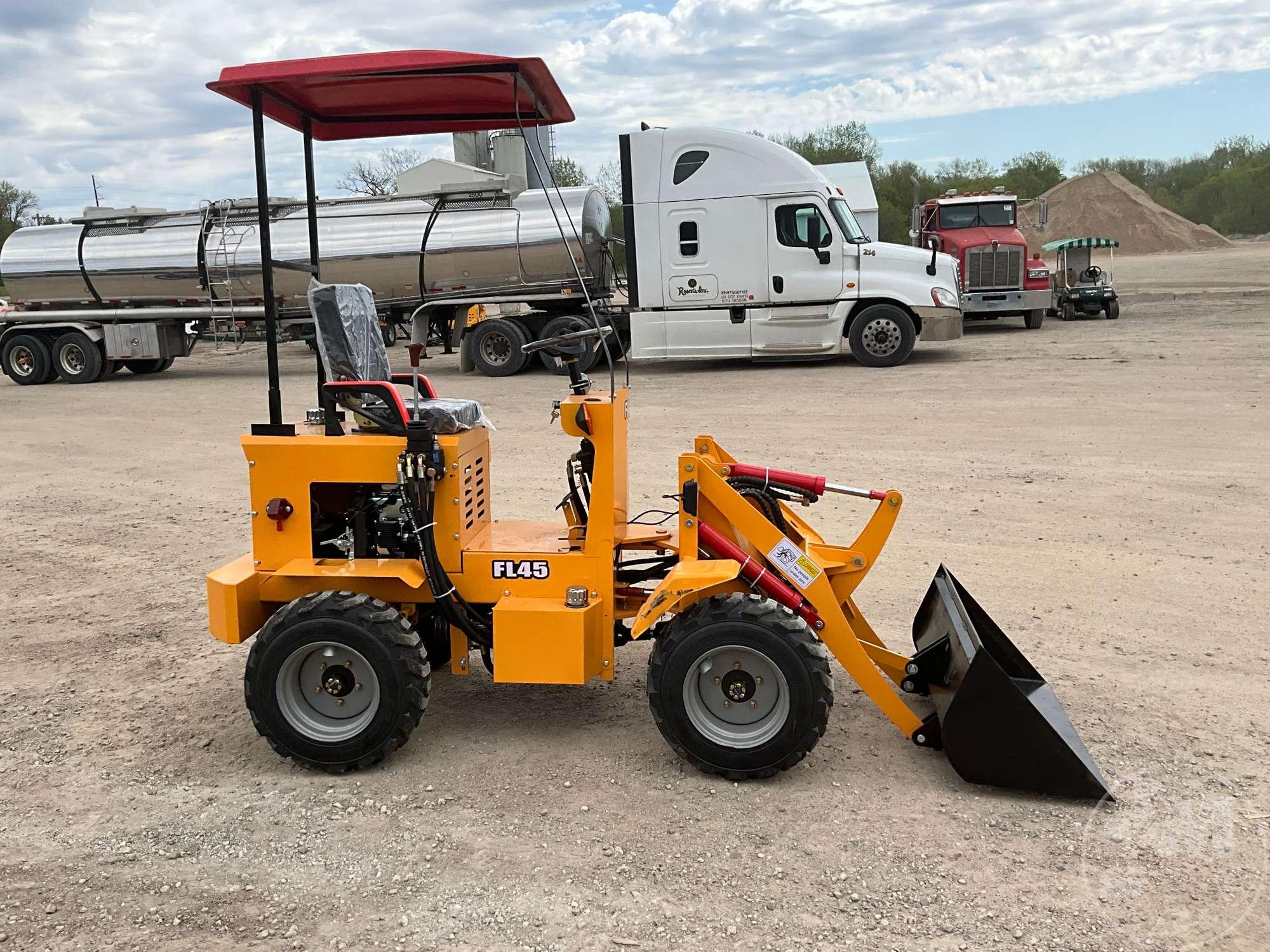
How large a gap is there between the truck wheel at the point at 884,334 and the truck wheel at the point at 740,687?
42.6 ft

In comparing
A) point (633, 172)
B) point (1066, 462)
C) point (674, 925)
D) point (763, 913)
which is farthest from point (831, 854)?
point (633, 172)

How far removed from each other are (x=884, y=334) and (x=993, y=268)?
6528 mm

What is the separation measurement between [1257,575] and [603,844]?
4.52 m

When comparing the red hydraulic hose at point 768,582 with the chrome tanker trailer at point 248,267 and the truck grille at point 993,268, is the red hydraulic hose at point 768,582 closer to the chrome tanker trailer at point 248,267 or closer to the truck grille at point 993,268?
the chrome tanker trailer at point 248,267

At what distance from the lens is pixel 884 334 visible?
1652cm

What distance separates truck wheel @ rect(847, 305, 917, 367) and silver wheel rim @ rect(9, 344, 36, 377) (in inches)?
557

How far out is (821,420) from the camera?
12.0 meters

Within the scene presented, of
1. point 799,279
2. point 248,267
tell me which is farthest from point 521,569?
point 248,267

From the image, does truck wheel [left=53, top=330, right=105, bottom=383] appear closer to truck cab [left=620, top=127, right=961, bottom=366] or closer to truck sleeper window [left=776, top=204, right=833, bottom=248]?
truck cab [left=620, top=127, right=961, bottom=366]

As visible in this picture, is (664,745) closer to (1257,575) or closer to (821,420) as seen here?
(1257,575)

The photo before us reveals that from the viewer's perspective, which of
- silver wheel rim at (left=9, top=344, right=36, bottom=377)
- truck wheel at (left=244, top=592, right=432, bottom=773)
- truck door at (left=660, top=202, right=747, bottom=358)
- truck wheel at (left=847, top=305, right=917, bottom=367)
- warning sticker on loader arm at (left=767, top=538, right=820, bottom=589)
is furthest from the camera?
silver wheel rim at (left=9, top=344, right=36, bottom=377)

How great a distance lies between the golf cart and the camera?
22688 millimetres

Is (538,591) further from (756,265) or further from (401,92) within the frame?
(756,265)

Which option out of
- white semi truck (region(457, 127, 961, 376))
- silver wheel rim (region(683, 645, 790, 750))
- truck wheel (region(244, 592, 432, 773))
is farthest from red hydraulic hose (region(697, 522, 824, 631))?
white semi truck (region(457, 127, 961, 376))
